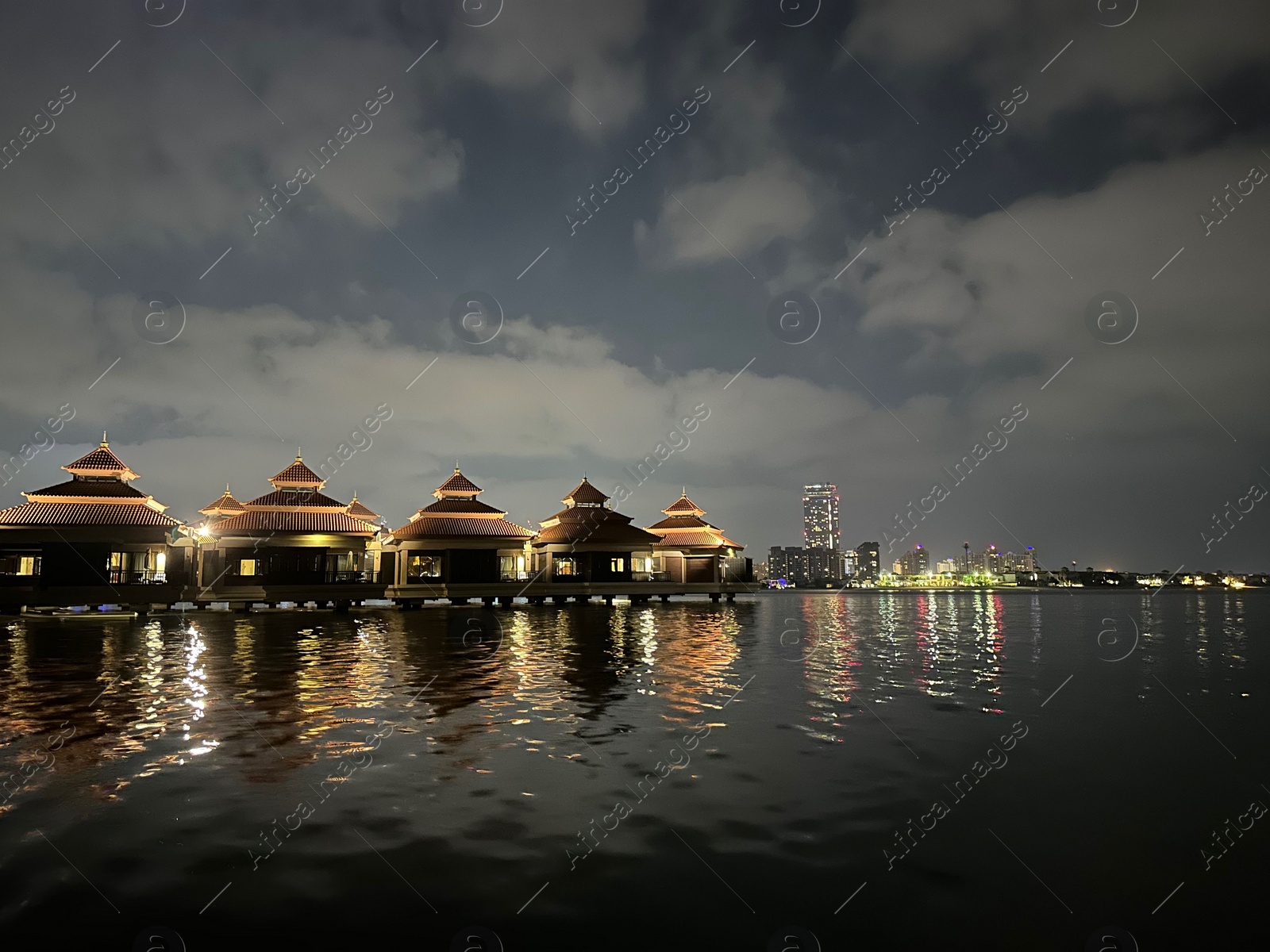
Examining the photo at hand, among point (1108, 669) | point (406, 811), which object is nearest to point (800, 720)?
point (406, 811)

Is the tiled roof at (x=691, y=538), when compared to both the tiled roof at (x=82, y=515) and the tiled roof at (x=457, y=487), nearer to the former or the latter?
the tiled roof at (x=457, y=487)

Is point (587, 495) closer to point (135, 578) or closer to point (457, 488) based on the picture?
point (457, 488)

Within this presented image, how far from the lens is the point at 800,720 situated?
13.2m

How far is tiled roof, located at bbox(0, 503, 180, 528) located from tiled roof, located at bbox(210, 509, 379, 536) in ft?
13.5

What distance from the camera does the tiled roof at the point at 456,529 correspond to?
168 ft

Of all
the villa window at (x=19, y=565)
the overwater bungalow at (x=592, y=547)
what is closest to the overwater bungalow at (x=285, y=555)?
the villa window at (x=19, y=565)

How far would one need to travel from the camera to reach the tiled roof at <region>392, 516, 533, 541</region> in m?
51.2

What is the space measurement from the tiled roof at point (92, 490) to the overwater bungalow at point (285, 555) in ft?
16.2

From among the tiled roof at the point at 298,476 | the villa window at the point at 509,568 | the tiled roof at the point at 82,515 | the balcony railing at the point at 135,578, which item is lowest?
the villa window at the point at 509,568

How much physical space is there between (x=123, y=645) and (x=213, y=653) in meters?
4.70

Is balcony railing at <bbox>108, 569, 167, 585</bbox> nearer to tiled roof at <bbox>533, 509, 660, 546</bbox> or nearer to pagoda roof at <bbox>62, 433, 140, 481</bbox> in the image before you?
pagoda roof at <bbox>62, 433, 140, 481</bbox>

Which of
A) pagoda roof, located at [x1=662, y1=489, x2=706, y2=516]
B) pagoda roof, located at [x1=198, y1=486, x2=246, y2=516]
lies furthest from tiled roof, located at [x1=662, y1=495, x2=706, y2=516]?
pagoda roof, located at [x1=198, y1=486, x2=246, y2=516]

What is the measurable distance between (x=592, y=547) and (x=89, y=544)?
3068 centimetres

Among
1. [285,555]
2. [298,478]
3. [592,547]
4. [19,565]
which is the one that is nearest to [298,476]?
[298,478]
